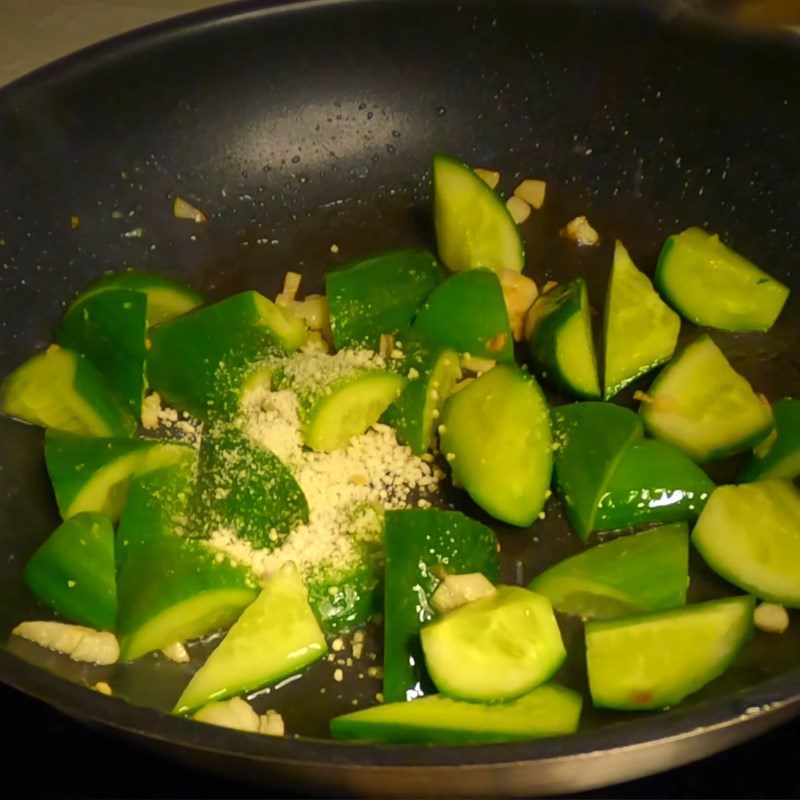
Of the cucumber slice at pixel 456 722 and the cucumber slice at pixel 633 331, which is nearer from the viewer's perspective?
the cucumber slice at pixel 456 722

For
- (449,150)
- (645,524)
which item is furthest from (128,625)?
(449,150)

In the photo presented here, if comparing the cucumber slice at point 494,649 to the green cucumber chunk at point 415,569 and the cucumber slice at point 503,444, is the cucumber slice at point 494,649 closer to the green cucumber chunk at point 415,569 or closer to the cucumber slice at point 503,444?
the green cucumber chunk at point 415,569

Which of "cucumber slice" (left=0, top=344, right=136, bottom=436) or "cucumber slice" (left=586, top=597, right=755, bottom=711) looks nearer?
"cucumber slice" (left=586, top=597, right=755, bottom=711)

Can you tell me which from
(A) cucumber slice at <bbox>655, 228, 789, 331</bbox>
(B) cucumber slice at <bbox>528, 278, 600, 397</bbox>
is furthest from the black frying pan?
(B) cucumber slice at <bbox>528, 278, 600, 397</bbox>

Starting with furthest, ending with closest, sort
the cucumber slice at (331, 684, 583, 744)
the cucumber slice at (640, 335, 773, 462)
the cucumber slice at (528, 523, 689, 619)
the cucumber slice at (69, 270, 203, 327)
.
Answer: the cucumber slice at (69, 270, 203, 327), the cucumber slice at (640, 335, 773, 462), the cucumber slice at (528, 523, 689, 619), the cucumber slice at (331, 684, 583, 744)

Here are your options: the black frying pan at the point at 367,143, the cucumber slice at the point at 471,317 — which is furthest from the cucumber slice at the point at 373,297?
the black frying pan at the point at 367,143

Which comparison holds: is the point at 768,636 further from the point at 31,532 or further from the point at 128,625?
the point at 31,532

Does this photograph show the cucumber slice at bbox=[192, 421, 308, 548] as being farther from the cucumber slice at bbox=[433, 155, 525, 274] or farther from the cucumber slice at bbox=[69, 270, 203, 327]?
the cucumber slice at bbox=[433, 155, 525, 274]
